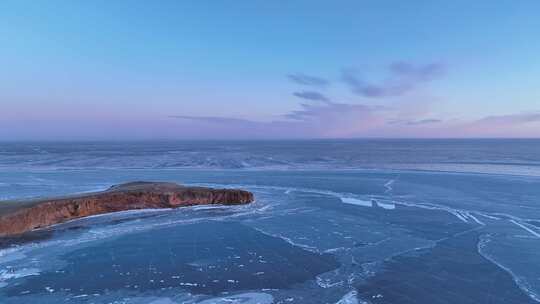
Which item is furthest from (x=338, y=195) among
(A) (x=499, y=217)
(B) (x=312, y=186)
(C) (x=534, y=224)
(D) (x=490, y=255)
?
(D) (x=490, y=255)

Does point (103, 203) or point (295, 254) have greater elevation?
point (103, 203)

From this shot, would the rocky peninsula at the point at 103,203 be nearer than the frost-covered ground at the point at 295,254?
No

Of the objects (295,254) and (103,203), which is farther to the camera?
(103,203)

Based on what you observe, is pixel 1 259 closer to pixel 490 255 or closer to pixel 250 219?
pixel 250 219

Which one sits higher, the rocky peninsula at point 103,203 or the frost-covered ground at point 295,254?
the rocky peninsula at point 103,203

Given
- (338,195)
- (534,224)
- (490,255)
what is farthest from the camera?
(338,195)

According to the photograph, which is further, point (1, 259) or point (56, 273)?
point (1, 259)

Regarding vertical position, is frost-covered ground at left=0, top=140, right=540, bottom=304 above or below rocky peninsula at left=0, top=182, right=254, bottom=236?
below

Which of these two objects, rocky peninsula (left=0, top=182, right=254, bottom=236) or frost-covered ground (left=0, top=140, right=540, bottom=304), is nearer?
frost-covered ground (left=0, top=140, right=540, bottom=304)
